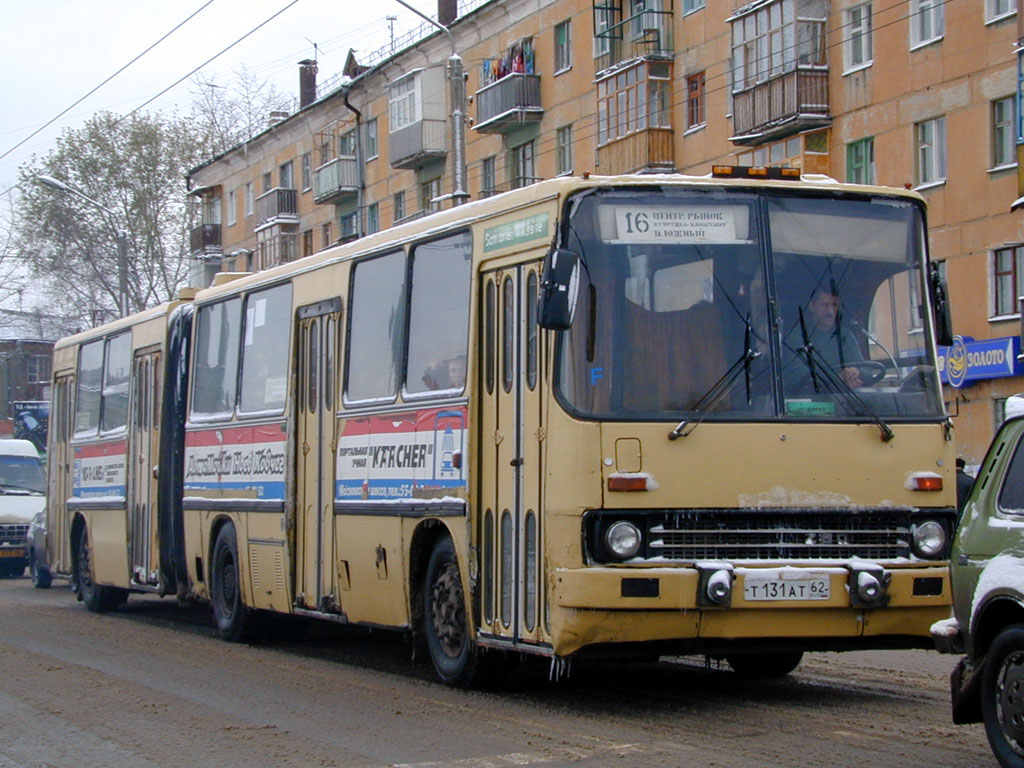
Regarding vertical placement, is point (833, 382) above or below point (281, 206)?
below

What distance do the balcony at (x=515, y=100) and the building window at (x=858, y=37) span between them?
38.3 ft

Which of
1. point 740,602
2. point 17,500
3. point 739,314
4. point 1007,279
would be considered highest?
point 1007,279

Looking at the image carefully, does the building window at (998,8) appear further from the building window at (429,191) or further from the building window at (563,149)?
the building window at (429,191)

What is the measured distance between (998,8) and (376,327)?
20636 mm

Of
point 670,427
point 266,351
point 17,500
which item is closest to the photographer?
point 670,427

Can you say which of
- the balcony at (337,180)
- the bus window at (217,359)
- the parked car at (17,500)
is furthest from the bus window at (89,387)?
the balcony at (337,180)

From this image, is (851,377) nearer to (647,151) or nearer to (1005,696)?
(1005,696)

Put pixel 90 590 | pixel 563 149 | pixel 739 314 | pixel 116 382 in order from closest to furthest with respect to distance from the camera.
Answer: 1. pixel 739 314
2. pixel 116 382
3. pixel 90 590
4. pixel 563 149

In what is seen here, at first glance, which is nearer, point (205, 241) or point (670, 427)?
point (670, 427)

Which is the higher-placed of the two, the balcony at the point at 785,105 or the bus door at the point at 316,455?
the balcony at the point at 785,105

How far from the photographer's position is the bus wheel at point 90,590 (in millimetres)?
20016

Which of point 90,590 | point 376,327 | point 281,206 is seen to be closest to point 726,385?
point 376,327

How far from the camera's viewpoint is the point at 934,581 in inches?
371

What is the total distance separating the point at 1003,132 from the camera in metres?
29.7
